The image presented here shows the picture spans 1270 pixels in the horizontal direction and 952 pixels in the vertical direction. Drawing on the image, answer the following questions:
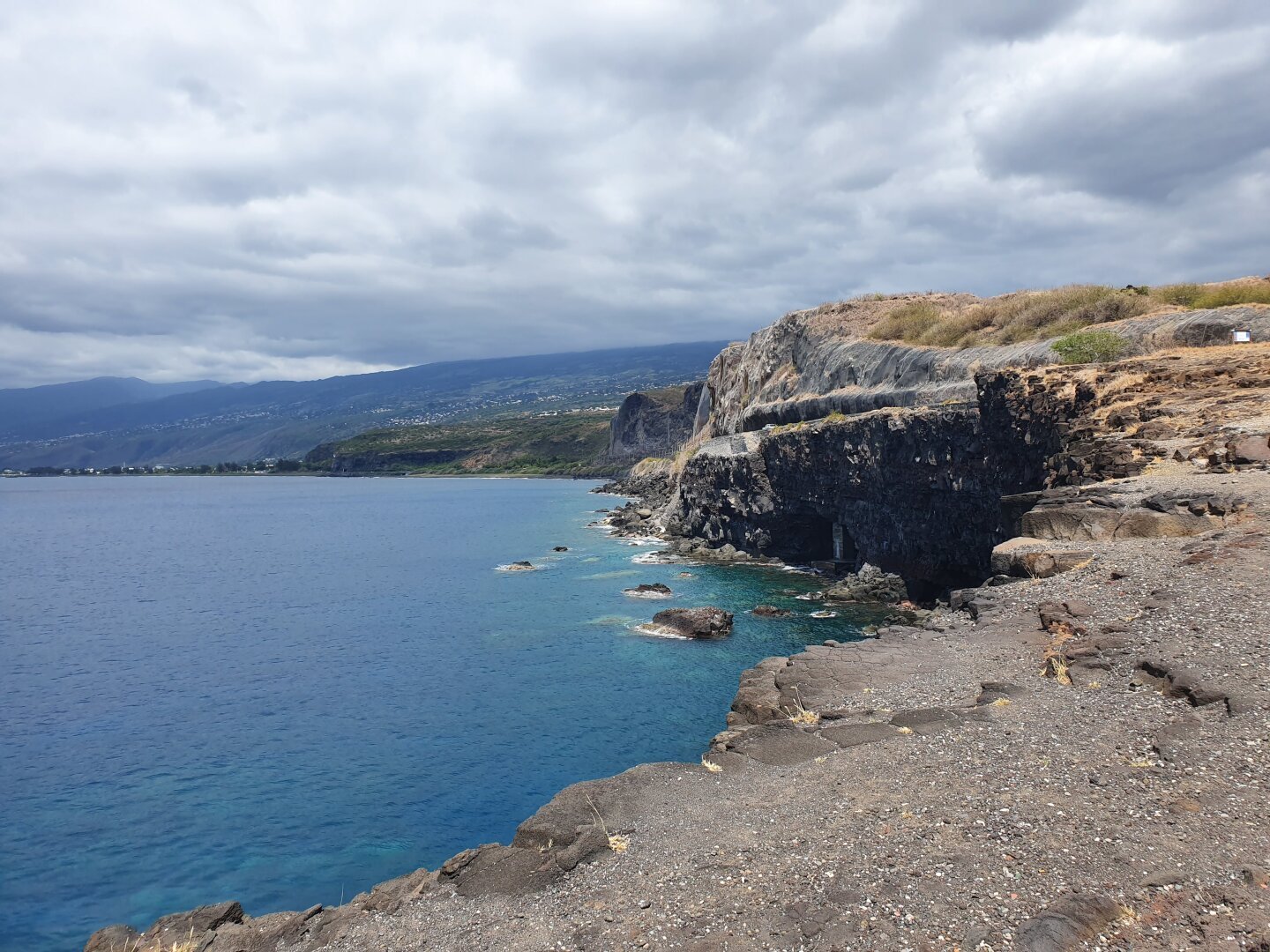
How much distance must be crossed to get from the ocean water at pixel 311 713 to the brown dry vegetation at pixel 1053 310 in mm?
21164

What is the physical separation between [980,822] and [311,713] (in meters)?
28.0

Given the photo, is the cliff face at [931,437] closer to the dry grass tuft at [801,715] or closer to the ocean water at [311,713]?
the ocean water at [311,713]

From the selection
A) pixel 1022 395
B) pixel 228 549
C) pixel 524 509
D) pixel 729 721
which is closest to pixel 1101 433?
pixel 1022 395

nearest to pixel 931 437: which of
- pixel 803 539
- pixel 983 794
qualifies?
pixel 803 539

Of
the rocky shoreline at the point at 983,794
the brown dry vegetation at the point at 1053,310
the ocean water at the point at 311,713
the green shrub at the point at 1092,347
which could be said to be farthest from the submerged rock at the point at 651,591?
the rocky shoreline at the point at 983,794

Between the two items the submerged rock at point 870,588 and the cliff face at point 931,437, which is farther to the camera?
the submerged rock at point 870,588

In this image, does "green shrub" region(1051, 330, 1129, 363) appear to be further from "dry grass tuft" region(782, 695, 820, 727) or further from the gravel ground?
"dry grass tuft" region(782, 695, 820, 727)

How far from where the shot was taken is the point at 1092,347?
116 feet

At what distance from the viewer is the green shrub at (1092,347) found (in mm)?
35094

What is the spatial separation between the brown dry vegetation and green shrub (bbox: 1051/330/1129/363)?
5568 millimetres

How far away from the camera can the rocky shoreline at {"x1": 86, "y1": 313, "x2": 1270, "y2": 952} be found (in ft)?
26.5

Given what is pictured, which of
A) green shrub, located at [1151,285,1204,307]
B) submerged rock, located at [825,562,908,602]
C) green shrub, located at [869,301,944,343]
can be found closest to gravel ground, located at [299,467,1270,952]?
green shrub, located at [1151,285,1204,307]

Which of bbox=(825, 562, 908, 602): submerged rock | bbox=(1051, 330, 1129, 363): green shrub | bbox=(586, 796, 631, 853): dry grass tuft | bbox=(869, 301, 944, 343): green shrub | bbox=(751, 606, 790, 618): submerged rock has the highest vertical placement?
bbox=(869, 301, 944, 343): green shrub

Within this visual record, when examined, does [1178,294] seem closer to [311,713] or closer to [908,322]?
[908,322]
